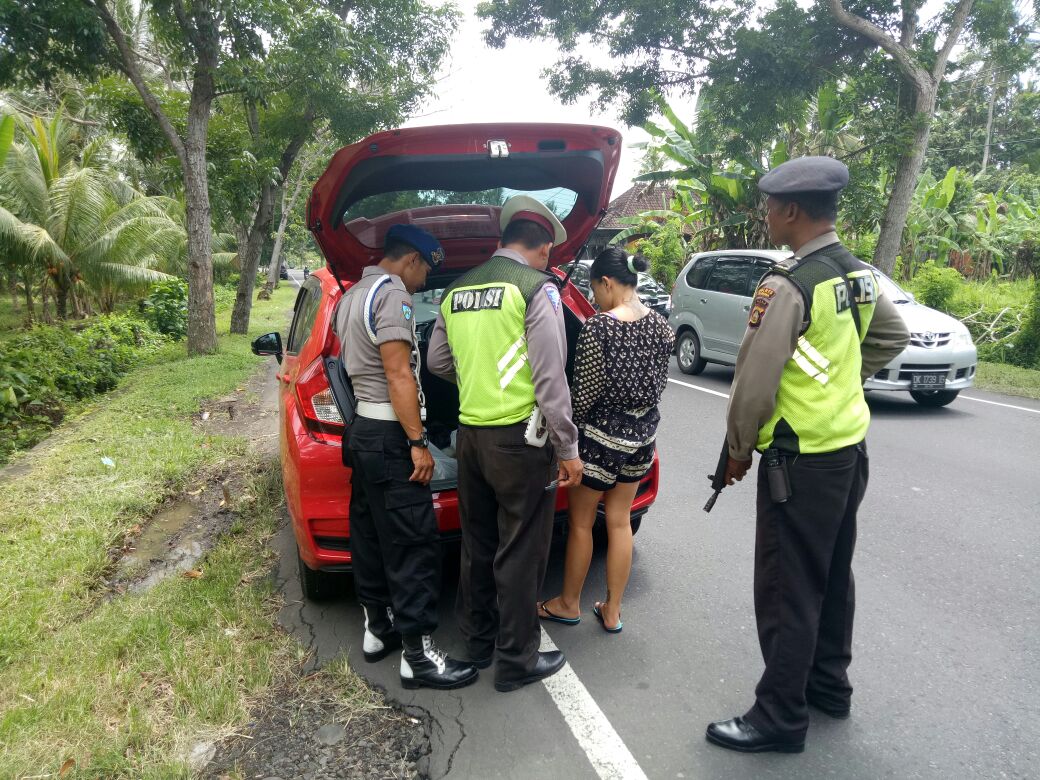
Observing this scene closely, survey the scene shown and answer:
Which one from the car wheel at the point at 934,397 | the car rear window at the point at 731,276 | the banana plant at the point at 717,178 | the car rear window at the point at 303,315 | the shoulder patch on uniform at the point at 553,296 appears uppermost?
the banana plant at the point at 717,178

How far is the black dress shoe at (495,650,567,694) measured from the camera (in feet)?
8.89

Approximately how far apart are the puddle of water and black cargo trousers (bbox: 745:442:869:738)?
3.10 m

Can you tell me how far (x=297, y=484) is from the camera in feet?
9.78

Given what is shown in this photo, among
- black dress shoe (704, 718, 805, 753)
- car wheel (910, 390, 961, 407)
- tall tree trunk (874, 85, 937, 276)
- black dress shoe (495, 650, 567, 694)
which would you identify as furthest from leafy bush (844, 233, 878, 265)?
black dress shoe (704, 718, 805, 753)

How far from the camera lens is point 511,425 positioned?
8.36 ft

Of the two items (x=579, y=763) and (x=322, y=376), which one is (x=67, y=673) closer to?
(x=322, y=376)

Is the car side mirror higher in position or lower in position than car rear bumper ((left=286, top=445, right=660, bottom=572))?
higher

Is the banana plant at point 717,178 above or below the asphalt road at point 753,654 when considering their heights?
above

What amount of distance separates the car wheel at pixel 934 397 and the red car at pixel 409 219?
580cm

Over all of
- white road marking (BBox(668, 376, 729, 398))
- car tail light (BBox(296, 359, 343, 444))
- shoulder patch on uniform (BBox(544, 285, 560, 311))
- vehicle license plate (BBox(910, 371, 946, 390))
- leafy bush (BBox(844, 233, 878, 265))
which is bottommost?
white road marking (BBox(668, 376, 729, 398))

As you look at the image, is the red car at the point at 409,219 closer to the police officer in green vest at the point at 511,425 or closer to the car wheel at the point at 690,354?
the police officer in green vest at the point at 511,425

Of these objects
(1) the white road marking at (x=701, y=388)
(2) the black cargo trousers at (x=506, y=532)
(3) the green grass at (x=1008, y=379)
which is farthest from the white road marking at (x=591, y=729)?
(3) the green grass at (x=1008, y=379)

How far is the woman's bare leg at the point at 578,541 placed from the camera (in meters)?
2.98

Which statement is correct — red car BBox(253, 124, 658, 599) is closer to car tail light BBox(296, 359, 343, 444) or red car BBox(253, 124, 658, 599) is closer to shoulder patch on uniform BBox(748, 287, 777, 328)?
car tail light BBox(296, 359, 343, 444)
